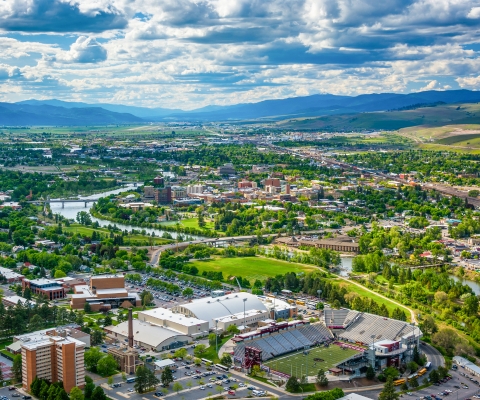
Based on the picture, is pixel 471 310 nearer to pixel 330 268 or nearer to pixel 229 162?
pixel 330 268

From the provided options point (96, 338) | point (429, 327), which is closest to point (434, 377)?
point (429, 327)

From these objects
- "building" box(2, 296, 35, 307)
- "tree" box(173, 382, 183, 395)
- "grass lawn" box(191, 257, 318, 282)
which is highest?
"building" box(2, 296, 35, 307)

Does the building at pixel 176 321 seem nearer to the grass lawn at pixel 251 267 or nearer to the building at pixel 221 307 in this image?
the building at pixel 221 307

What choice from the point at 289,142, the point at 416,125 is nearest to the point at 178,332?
the point at 289,142

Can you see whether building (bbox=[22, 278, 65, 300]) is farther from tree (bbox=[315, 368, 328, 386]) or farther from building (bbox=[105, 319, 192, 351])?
tree (bbox=[315, 368, 328, 386])

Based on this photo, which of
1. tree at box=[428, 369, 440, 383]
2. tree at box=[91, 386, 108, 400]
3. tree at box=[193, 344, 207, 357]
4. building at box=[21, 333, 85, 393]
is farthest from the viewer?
tree at box=[193, 344, 207, 357]

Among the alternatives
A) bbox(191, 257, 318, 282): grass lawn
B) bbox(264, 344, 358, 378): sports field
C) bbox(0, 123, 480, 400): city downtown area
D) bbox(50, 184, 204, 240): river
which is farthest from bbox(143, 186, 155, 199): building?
bbox(264, 344, 358, 378): sports field

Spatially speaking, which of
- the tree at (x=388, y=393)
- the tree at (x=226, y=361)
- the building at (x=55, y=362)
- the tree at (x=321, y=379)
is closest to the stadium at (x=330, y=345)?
the tree at (x=226, y=361)
